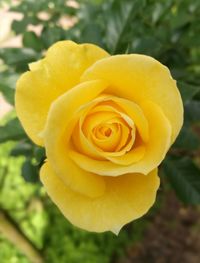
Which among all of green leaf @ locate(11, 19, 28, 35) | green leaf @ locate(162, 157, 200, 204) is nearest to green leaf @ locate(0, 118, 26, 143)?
green leaf @ locate(162, 157, 200, 204)

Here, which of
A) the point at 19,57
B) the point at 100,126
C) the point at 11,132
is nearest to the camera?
the point at 100,126

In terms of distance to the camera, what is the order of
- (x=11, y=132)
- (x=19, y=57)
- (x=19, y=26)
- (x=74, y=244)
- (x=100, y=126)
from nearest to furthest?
(x=100, y=126)
(x=11, y=132)
(x=19, y=57)
(x=19, y=26)
(x=74, y=244)

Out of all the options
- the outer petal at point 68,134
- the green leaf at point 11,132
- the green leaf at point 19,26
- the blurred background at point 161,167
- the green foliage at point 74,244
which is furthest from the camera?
the green foliage at point 74,244

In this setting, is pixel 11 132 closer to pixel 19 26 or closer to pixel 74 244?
pixel 19 26

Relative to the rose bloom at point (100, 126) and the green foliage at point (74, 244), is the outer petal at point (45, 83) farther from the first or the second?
the green foliage at point (74, 244)

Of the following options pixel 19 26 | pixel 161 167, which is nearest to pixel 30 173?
pixel 161 167

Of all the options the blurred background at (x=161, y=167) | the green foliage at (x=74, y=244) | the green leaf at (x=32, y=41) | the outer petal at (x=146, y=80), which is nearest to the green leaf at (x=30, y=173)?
the blurred background at (x=161, y=167)

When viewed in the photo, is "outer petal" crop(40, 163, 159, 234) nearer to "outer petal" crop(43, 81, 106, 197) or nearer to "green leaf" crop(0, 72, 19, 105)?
"outer petal" crop(43, 81, 106, 197)
